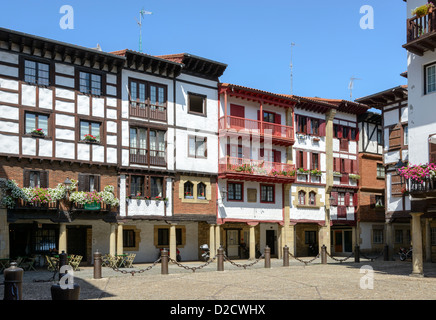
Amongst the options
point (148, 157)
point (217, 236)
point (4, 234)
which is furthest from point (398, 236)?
point (4, 234)

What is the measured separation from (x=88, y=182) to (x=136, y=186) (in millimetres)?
3177

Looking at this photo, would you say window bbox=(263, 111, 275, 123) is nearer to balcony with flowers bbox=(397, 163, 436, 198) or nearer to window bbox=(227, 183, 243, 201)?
window bbox=(227, 183, 243, 201)

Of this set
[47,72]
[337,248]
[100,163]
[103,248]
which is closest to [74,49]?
[47,72]

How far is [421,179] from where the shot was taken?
67.1 ft

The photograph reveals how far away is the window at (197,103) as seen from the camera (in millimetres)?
32219

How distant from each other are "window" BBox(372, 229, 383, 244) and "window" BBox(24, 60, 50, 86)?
28060mm

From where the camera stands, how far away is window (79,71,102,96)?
2748cm

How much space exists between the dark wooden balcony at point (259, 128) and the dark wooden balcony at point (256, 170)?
179 centimetres

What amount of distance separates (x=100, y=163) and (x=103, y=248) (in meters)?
5.33

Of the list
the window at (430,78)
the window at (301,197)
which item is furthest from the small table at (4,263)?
the window at (301,197)

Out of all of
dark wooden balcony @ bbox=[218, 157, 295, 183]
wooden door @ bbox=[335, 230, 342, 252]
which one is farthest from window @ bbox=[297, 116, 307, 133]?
wooden door @ bbox=[335, 230, 342, 252]

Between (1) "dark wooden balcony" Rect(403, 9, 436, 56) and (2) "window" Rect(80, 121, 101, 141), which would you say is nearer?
(1) "dark wooden balcony" Rect(403, 9, 436, 56)

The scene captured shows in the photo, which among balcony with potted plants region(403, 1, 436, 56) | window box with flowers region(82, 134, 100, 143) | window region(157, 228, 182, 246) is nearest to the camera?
balcony with potted plants region(403, 1, 436, 56)

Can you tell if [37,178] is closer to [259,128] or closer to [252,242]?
[252,242]
